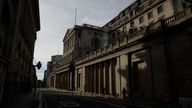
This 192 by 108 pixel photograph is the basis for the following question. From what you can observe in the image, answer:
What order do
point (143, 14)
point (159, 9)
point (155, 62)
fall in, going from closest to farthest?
point (155, 62) < point (159, 9) < point (143, 14)

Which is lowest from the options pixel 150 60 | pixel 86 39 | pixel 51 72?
pixel 150 60

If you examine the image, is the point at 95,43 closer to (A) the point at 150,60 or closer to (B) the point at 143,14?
(B) the point at 143,14

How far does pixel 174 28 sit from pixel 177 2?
18.8 m

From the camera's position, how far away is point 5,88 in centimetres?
1295

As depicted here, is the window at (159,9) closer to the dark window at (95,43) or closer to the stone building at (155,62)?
the stone building at (155,62)

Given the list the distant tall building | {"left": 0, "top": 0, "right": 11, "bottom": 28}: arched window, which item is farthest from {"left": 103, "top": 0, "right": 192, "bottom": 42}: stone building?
{"left": 0, "top": 0, "right": 11, "bottom": 28}: arched window

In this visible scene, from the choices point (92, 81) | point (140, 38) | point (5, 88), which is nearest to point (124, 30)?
point (92, 81)

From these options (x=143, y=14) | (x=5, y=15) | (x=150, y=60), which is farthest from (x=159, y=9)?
(x=5, y=15)

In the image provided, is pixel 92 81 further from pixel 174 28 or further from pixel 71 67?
pixel 174 28

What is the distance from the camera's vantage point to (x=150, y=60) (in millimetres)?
21141

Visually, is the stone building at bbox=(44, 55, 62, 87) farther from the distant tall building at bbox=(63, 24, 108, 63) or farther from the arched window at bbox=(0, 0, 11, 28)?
the arched window at bbox=(0, 0, 11, 28)

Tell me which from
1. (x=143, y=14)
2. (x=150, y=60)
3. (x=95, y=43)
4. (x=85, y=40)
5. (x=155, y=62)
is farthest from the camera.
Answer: (x=95, y=43)

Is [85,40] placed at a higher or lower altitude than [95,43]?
higher

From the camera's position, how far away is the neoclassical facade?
56.4 feet
